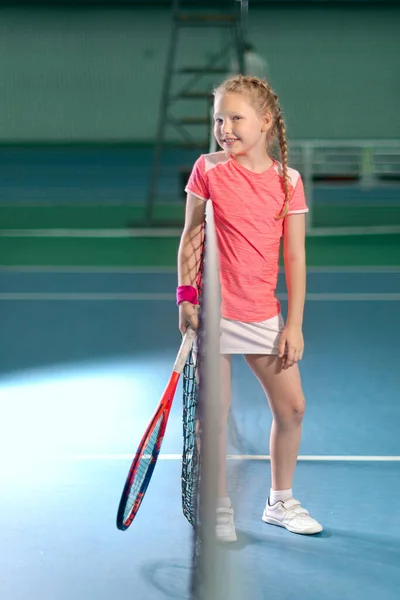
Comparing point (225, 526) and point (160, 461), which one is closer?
point (225, 526)

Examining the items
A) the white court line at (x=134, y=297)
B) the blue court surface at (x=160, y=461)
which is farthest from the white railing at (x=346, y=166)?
the blue court surface at (x=160, y=461)

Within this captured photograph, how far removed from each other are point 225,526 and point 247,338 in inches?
21.1

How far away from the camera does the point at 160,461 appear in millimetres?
3254

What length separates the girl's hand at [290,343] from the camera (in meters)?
2.45

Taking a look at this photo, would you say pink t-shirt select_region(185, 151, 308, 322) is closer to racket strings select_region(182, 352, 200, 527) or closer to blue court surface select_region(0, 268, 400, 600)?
racket strings select_region(182, 352, 200, 527)

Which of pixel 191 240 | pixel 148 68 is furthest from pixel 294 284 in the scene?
pixel 148 68

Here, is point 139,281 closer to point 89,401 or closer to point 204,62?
point 89,401

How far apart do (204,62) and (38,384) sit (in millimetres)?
15342

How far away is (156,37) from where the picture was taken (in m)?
18.8

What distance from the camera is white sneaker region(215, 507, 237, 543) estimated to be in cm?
256

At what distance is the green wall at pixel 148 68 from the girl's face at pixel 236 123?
16068 millimetres

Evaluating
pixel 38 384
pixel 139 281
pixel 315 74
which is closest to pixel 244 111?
pixel 38 384

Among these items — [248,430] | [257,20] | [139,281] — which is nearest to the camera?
[248,430]

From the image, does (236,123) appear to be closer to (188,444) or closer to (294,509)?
(188,444)
